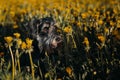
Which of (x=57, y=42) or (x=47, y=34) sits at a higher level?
(x=47, y=34)

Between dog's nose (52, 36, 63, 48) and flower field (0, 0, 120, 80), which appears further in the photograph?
dog's nose (52, 36, 63, 48)

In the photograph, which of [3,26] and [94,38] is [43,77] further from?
[3,26]

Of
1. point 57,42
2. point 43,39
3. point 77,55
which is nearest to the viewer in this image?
point 77,55

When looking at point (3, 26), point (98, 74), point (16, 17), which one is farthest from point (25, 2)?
point (98, 74)

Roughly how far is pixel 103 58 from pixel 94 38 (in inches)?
25.9

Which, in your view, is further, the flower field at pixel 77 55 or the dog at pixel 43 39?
the dog at pixel 43 39

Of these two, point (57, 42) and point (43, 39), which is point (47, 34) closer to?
point (43, 39)

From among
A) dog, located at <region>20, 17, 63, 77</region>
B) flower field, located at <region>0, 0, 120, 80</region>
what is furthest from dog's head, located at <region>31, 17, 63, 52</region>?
flower field, located at <region>0, 0, 120, 80</region>

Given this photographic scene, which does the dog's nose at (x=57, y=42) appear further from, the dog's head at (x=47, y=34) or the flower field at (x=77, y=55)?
the flower field at (x=77, y=55)

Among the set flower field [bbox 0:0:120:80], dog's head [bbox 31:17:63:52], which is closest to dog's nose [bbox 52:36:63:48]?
dog's head [bbox 31:17:63:52]

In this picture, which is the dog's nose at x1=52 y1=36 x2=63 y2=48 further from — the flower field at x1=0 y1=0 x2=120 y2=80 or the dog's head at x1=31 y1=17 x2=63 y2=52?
the flower field at x1=0 y1=0 x2=120 y2=80

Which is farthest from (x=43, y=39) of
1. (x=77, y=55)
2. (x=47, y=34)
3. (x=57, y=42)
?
(x=77, y=55)

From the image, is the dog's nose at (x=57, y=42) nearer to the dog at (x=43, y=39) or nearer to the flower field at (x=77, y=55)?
the dog at (x=43, y=39)

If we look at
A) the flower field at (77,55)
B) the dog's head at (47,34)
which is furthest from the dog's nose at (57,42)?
the flower field at (77,55)
